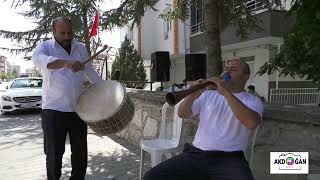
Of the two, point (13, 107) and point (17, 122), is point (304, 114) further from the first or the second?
point (13, 107)

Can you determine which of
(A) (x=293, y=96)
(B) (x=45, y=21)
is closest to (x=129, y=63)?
(B) (x=45, y=21)

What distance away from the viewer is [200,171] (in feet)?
10.6

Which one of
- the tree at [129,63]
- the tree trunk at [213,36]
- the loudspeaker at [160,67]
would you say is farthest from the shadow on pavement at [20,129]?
the tree at [129,63]

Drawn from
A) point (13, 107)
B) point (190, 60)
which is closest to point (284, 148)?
point (190, 60)

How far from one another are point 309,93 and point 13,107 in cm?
1095

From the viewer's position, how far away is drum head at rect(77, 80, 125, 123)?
3910 millimetres

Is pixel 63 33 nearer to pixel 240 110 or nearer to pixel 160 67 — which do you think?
pixel 240 110

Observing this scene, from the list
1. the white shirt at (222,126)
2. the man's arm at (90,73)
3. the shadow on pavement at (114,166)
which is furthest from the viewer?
the shadow on pavement at (114,166)

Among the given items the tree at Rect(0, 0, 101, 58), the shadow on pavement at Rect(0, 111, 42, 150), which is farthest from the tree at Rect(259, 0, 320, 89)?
the tree at Rect(0, 0, 101, 58)

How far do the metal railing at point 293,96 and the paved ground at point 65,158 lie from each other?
9.20 metres

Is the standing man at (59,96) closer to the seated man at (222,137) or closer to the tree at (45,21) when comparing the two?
the seated man at (222,137)

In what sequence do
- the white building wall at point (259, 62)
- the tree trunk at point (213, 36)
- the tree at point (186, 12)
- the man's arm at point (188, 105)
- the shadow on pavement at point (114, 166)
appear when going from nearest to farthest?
the man's arm at point (188, 105), the shadow on pavement at point (114, 166), the tree trunk at point (213, 36), the tree at point (186, 12), the white building wall at point (259, 62)

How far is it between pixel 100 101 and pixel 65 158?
8.98 ft

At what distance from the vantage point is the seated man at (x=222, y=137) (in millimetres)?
3074
